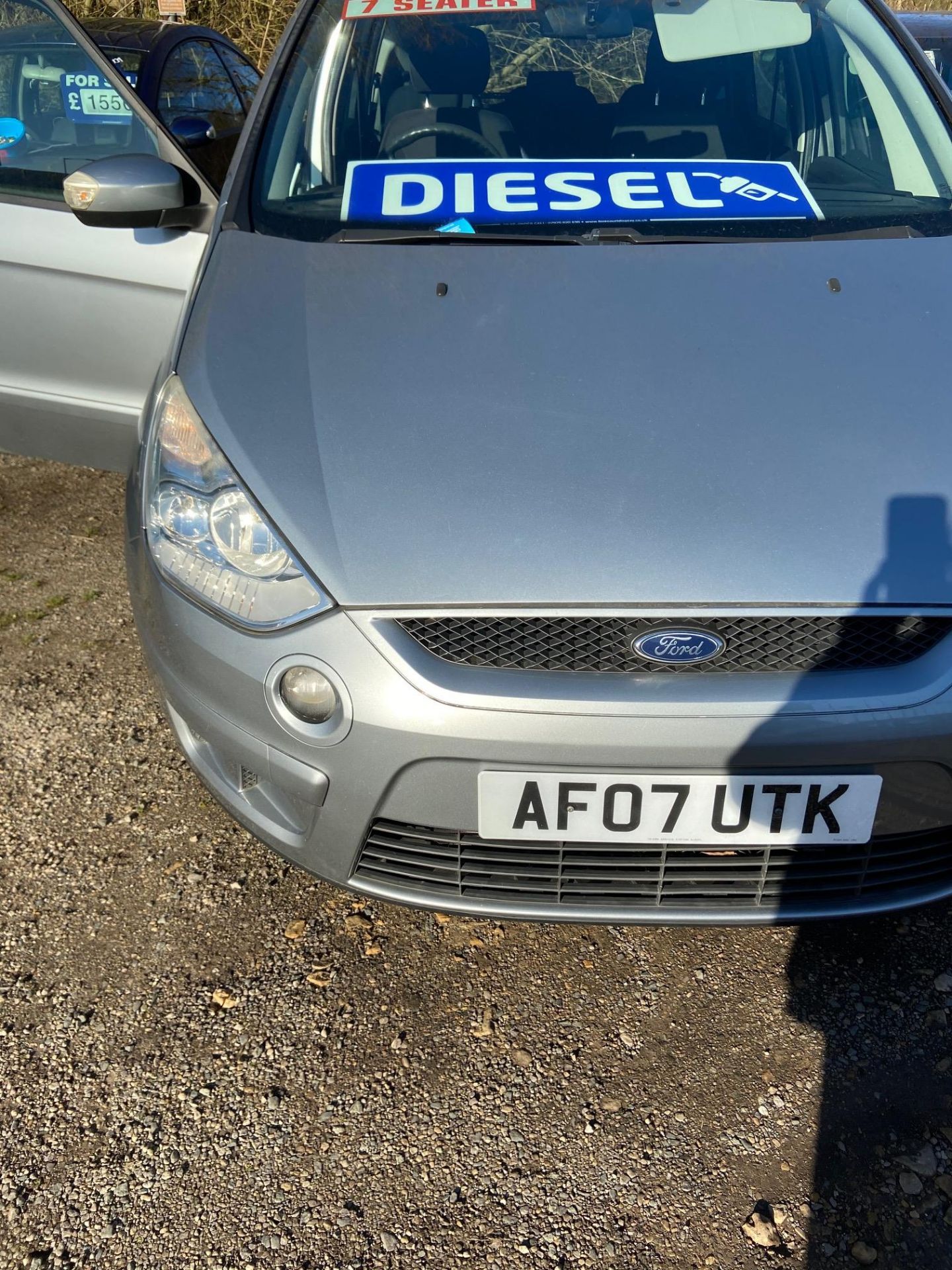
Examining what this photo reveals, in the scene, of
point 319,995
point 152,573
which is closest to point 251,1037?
point 319,995

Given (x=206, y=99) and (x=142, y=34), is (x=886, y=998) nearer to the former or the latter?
(x=206, y=99)

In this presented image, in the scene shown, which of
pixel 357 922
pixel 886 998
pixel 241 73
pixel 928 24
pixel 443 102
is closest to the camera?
pixel 886 998

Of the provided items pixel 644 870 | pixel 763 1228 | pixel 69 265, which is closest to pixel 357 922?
pixel 644 870

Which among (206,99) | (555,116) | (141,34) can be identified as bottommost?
(206,99)

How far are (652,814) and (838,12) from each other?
2.25 m

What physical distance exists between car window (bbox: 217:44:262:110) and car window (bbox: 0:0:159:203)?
1385 mm

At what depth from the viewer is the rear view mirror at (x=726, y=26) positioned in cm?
267

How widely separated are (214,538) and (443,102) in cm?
147

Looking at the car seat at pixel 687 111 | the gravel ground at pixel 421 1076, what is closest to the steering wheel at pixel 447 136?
the car seat at pixel 687 111

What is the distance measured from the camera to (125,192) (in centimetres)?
252

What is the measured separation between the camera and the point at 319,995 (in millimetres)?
1966

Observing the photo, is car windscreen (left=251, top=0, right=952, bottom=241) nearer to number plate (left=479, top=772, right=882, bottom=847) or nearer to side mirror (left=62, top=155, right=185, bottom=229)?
side mirror (left=62, top=155, right=185, bottom=229)

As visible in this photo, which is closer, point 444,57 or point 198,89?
point 444,57

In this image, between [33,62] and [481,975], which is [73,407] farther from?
[481,975]
